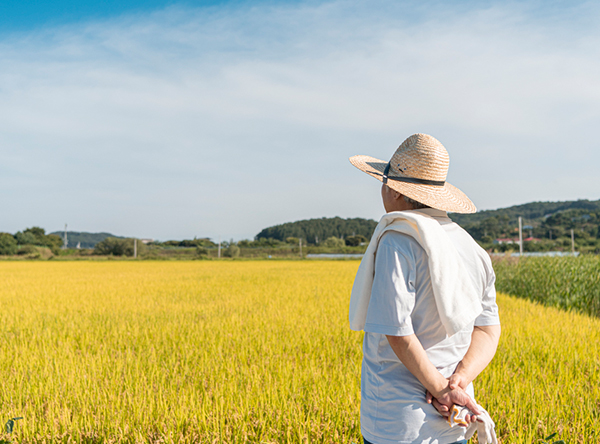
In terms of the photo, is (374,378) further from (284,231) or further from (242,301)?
(284,231)

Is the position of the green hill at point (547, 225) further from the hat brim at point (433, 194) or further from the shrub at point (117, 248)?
the hat brim at point (433, 194)

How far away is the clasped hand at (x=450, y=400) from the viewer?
1287mm

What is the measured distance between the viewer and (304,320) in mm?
6422

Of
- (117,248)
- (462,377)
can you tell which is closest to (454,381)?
(462,377)

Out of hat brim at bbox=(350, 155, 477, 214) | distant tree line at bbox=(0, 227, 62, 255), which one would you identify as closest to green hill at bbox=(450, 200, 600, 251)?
hat brim at bbox=(350, 155, 477, 214)

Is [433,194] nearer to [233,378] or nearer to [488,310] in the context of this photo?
[488,310]

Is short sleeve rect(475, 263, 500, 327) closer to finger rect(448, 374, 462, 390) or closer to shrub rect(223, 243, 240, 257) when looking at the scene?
finger rect(448, 374, 462, 390)

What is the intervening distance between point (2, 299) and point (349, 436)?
33.8 feet

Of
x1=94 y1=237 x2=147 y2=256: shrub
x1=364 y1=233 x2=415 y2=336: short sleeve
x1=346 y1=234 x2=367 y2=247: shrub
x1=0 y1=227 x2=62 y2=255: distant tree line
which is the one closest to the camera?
x1=364 y1=233 x2=415 y2=336: short sleeve

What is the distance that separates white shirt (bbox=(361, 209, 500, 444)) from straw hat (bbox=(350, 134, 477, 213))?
0.21 feet

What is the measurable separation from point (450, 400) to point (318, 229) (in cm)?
10087

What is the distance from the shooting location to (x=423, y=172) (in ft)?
4.66

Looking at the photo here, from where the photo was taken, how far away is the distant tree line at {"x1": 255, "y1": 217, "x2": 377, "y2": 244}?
9831 cm

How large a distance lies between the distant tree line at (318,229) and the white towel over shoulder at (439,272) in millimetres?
93763
